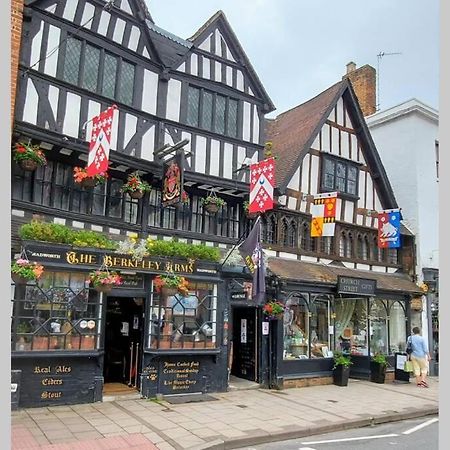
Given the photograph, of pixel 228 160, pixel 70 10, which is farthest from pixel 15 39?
pixel 228 160

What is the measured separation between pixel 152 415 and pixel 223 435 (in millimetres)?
1656

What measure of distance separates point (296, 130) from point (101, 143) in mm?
8388

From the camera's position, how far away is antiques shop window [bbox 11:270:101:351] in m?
8.55

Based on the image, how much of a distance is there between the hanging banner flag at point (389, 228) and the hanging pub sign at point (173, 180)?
26.9 feet

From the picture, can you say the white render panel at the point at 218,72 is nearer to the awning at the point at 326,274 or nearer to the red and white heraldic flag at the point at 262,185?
the red and white heraldic flag at the point at 262,185

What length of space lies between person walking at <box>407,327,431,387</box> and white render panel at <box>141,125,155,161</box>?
8.51 metres

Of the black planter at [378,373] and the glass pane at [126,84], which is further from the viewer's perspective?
the black planter at [378,373]

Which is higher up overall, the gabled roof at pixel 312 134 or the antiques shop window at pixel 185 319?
the gabled roof at pixel 312 134

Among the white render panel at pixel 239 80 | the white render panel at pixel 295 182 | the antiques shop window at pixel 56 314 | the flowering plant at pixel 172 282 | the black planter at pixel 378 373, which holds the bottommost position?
the black planter at pixel 378 373

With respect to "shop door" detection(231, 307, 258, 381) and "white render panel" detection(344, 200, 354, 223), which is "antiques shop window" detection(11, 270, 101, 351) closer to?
"shop door" detection(231, 307, 258, 381)

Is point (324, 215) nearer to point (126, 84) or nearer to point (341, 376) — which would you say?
point (341, 376)

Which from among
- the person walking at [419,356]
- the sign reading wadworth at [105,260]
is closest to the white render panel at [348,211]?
the person walking at [419,356]

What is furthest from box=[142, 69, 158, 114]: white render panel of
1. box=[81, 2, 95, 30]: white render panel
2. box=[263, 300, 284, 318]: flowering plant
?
box=[263, 300, 284, 318]: flowering plant

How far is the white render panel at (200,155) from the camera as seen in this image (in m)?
11.8
